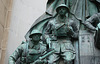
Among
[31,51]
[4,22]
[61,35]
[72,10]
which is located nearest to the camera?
[31,51]

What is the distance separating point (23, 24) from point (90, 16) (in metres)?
2.02

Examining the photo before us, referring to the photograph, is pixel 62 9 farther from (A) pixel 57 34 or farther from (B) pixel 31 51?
(B) pixel 31 51

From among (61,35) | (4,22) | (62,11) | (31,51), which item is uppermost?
(62,11)

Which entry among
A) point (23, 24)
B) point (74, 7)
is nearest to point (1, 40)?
point (23, 24)

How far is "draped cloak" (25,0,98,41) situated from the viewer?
7438 mm

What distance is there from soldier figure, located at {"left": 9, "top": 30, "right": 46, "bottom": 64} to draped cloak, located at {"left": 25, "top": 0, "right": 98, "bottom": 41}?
0.59 metres

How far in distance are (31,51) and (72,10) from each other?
1.63 metres

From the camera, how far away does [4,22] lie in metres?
8.47

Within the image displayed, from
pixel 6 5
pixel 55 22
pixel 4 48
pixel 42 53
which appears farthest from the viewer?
pixel 6 5

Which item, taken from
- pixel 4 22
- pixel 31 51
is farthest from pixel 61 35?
pixel 4 22

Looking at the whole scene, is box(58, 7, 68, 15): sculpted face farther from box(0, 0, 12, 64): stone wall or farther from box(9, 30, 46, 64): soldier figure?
box(0, 0, 12, 64): stone wall

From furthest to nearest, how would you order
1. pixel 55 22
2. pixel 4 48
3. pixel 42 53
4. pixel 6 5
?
pixel 6 5 → pixel 4 48 → pixel 55 22 → pixel 42 53

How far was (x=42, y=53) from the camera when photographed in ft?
21.8

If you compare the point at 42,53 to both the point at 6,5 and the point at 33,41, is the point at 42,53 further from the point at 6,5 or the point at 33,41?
the point at 6,5
